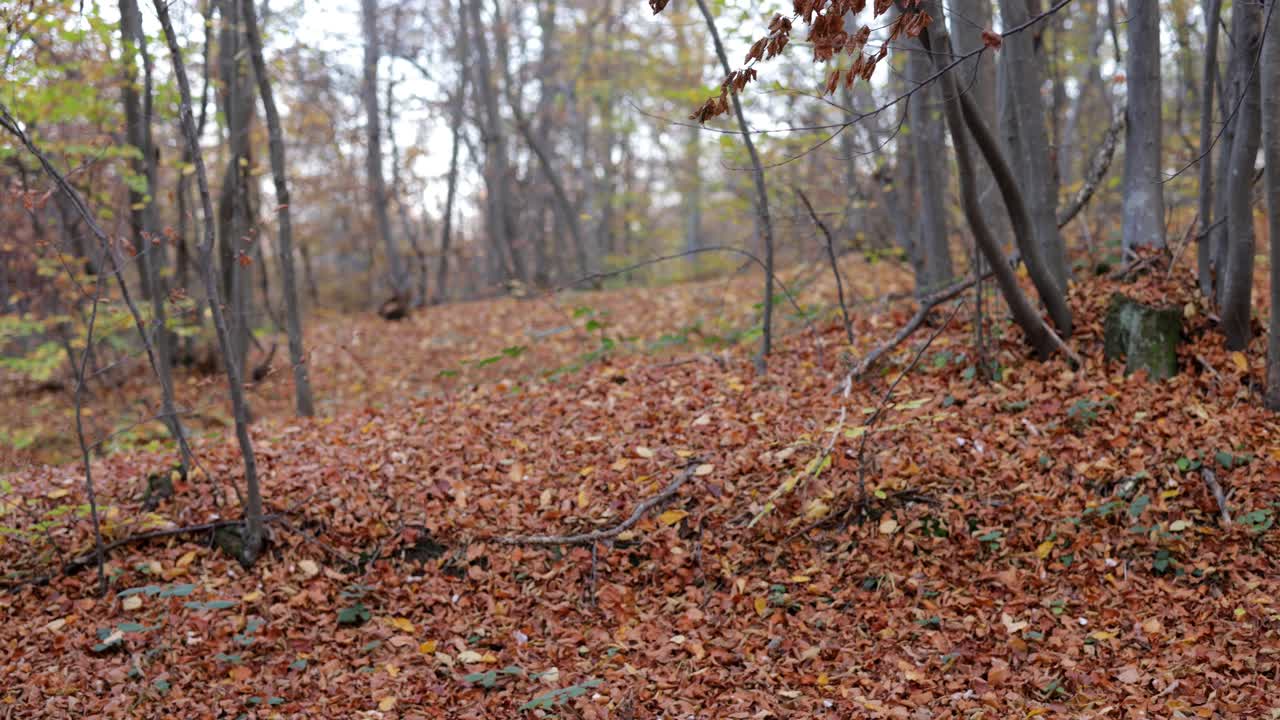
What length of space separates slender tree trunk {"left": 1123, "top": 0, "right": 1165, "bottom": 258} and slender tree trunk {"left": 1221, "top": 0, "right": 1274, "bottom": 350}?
603mm

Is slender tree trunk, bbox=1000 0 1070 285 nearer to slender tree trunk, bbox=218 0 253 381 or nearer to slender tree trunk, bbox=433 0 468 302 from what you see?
slender tree trunk, bbox=218 0 253 381

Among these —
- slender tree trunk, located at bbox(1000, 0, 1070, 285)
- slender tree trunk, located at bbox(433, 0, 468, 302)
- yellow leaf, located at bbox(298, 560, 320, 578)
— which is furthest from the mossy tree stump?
slender tree trunk, located at bbox(433, 0, 468, 302)

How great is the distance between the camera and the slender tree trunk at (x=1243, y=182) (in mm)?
4688

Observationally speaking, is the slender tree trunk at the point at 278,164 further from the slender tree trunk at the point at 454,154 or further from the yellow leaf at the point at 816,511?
the slender tree trunk at the point at 454,154

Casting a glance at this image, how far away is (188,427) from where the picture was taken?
32.7 ft

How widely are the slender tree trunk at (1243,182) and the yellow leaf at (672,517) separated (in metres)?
3.66

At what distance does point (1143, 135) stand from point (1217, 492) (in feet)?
9.23

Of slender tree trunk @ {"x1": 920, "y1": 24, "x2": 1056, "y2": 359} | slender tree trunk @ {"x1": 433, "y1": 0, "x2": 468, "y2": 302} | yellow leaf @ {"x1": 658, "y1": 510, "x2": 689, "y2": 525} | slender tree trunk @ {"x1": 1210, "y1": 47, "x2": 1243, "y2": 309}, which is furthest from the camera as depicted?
slender tree trunk @ {"x1": 433, "y1": 0, "x2": 468, "y2": 302}

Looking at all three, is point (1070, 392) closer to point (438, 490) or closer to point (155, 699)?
point (438, 490)

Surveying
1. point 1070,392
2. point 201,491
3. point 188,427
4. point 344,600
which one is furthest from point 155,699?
point 188,427

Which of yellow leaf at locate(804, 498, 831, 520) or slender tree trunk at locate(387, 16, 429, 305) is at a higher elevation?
slender tree trunk at locate(387, 16, 429, 305)

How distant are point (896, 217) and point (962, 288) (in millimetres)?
3473

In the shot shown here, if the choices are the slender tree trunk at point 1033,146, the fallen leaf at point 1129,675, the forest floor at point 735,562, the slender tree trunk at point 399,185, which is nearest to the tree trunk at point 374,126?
the slender tree trunk at point 399,185

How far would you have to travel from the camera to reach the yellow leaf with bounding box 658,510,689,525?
4824 millimetres
